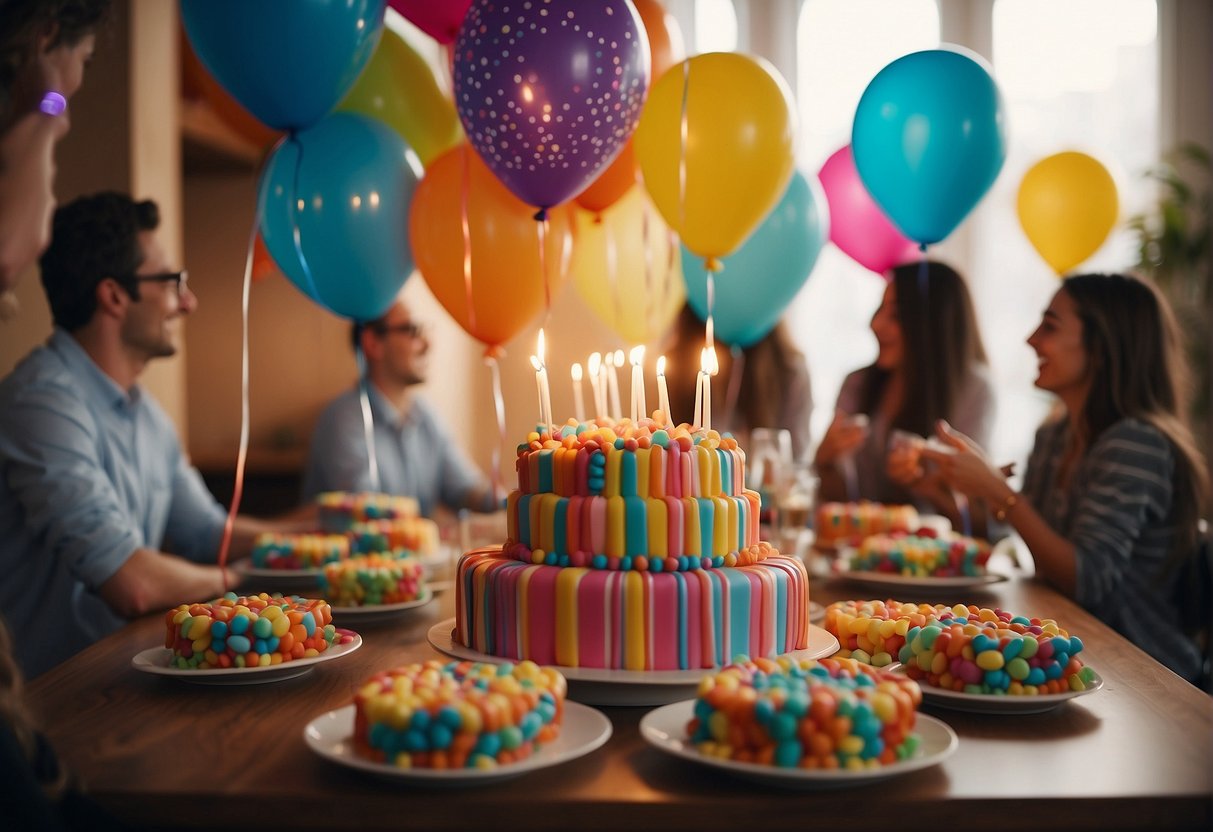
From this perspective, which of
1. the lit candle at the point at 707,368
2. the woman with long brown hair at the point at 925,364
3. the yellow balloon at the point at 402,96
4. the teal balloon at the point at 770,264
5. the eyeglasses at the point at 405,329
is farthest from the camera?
the eyeglasses at the point at 405,329

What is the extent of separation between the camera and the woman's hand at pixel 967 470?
7.69 feet

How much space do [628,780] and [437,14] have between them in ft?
5.47

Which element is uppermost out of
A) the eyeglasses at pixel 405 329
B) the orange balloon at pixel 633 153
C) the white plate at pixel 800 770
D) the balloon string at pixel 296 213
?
the orange balloon at pixel 633 153

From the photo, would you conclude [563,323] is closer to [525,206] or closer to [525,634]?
[525,206]

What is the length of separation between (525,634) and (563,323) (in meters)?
4.22

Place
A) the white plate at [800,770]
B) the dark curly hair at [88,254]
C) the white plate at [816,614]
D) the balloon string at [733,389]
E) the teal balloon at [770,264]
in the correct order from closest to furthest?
the white plate at [800,770] → the white plate at [816,614] → the dark curly hair at [88,254] → the teal balloon at [770,264] → the balloon string at [733,389]

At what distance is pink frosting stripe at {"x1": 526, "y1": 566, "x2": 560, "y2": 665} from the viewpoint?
1.45 metres

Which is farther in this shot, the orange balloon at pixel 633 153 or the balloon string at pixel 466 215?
the orange balloon at pixel 633 153

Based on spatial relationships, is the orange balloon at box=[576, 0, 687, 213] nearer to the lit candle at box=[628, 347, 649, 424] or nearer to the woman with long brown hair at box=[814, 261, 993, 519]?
the lit candle at box=[628, 347, 649, 424]

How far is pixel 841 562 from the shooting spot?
2.46 metres

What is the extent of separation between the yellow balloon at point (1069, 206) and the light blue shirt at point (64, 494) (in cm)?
247

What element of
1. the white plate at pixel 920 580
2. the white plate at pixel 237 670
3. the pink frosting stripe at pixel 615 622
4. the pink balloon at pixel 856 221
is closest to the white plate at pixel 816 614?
the white plate at pixel 920 580

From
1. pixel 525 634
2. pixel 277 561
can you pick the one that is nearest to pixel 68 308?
pixel 277 561

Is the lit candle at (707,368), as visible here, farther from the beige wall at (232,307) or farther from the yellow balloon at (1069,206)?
the yellow balloon at (1069,206)
